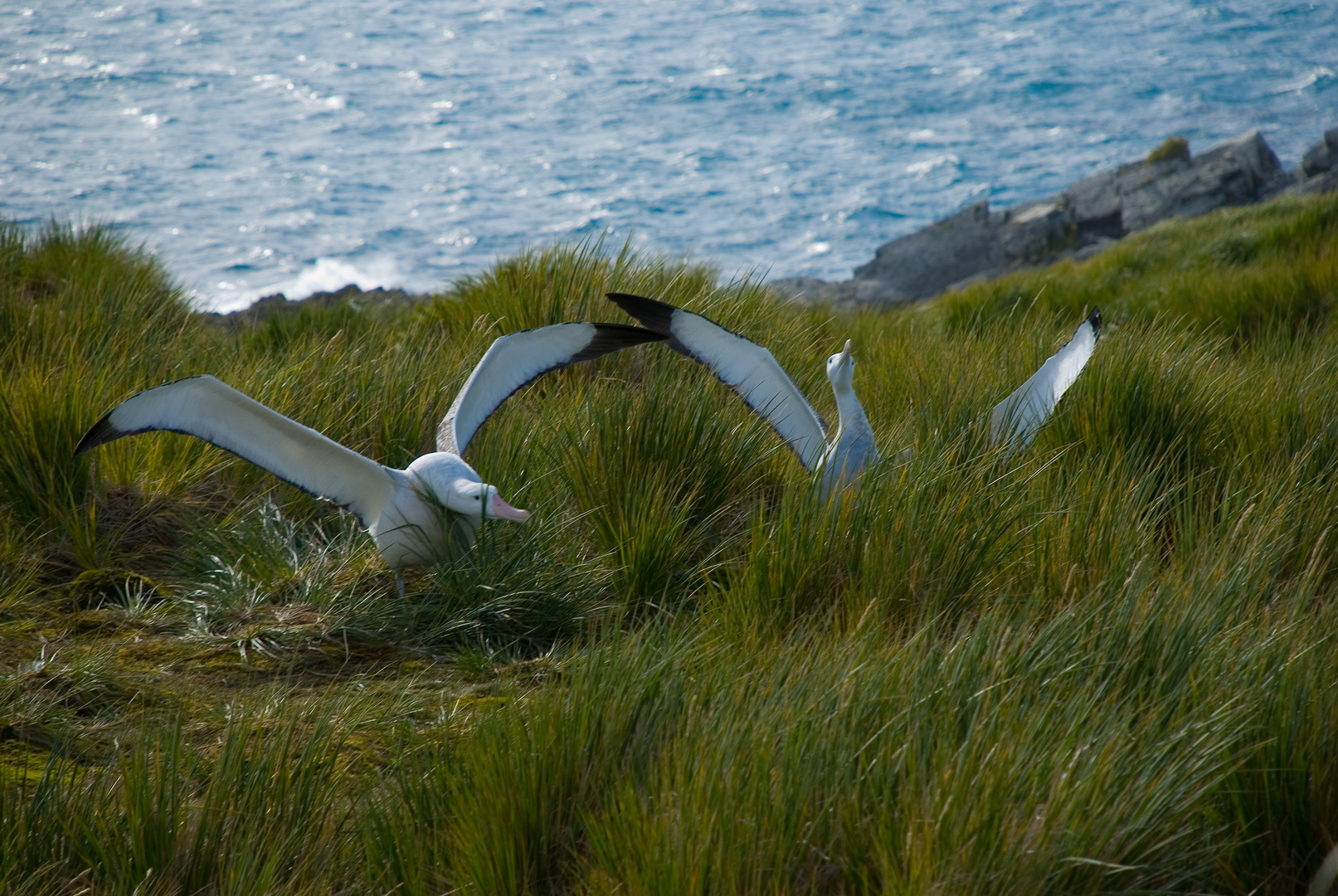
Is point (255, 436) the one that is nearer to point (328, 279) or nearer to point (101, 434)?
point (101, 434)

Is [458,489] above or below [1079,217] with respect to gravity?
above

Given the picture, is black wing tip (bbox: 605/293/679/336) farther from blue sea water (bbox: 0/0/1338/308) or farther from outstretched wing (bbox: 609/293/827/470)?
blue sea water (bbox: 0/0/1338/308)

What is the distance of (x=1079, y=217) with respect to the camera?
20375 millimetres

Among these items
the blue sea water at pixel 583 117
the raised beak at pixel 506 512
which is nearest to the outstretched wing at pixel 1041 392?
the raised beak at pixel 506 512

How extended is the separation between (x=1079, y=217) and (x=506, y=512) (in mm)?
20256

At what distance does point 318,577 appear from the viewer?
350 centimetres

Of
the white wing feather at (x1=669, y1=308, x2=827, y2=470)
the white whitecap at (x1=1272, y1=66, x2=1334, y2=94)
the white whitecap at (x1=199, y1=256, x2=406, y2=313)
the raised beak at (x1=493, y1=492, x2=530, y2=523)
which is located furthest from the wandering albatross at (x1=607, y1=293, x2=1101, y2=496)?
the white whitecap at (x1=1272, y1=66, x2=1334, y2=94)

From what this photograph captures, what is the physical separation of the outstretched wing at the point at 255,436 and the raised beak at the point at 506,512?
0.61 metres

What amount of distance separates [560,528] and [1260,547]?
7.44 feet

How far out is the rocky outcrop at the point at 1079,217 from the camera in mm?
18953

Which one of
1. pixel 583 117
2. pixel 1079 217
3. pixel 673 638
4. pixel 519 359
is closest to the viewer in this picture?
pixel 673 638

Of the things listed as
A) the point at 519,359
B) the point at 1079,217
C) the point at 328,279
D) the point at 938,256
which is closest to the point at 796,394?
the point at 519,359

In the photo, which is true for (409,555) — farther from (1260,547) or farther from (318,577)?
(1260,547)

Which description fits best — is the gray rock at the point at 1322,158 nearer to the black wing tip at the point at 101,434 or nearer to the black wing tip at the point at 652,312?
the black wing tip at the point at 652,312
